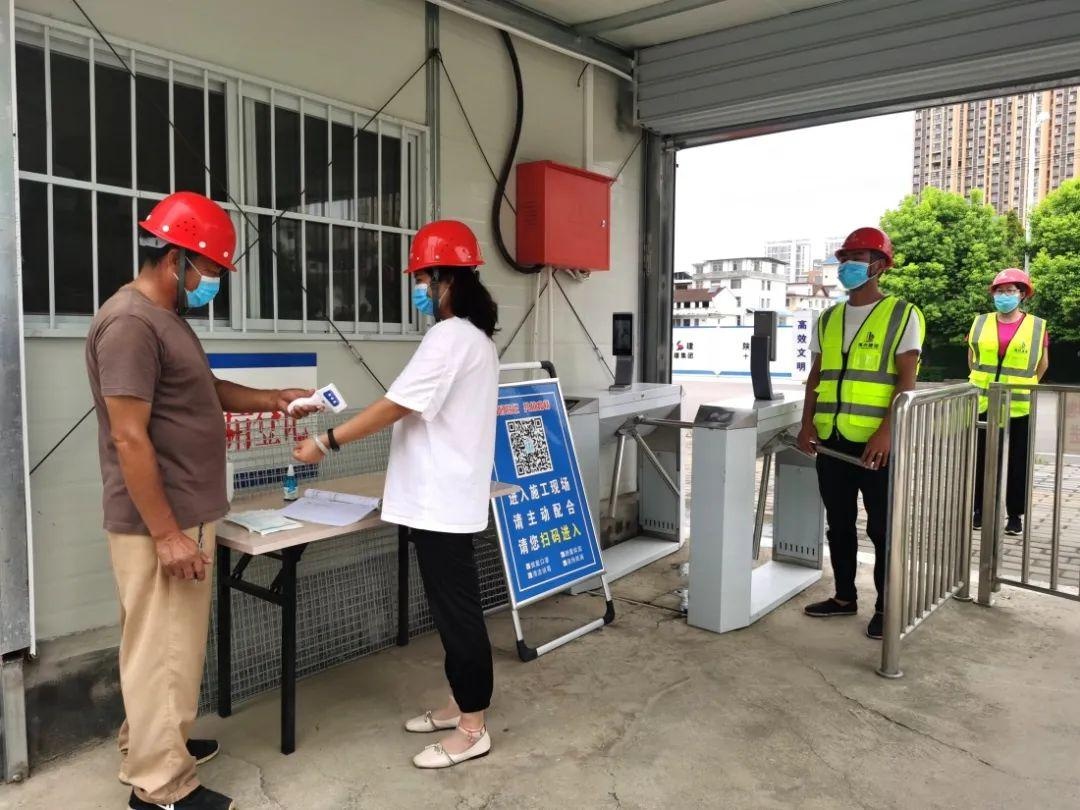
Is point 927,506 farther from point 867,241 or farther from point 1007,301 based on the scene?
point 1007,301

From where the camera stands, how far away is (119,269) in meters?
2.61

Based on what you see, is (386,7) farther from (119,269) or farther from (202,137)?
(119,269)

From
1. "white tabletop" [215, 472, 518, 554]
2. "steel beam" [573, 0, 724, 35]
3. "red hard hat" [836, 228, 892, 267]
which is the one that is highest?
"steel beam" [573, 0, 724, 35]

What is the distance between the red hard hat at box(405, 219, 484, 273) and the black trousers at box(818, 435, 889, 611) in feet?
6.73

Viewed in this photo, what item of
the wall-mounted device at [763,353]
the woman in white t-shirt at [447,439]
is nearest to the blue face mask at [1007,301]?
the wall-mounted device at [763,353]

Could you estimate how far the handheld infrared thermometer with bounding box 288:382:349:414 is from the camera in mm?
2286

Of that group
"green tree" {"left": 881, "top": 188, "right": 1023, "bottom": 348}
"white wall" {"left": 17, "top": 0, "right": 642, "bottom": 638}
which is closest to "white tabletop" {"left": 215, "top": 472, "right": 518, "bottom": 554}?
"white wall" {"left": 17, "top": 0, "right": 642, "bottom": 638}

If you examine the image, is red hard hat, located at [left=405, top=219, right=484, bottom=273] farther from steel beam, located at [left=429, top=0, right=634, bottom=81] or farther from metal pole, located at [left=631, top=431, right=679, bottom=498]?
metal pole, located at [left=631, top=431, right=679, bottom=498]

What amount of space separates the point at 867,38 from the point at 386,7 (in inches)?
87.4

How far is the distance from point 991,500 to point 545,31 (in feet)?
10.4

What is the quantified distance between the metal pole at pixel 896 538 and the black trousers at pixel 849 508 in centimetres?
41

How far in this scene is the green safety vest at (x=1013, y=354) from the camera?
16.4 feet

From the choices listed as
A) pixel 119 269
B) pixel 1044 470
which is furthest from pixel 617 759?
pixel 1044 470

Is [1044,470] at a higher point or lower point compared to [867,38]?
lower
